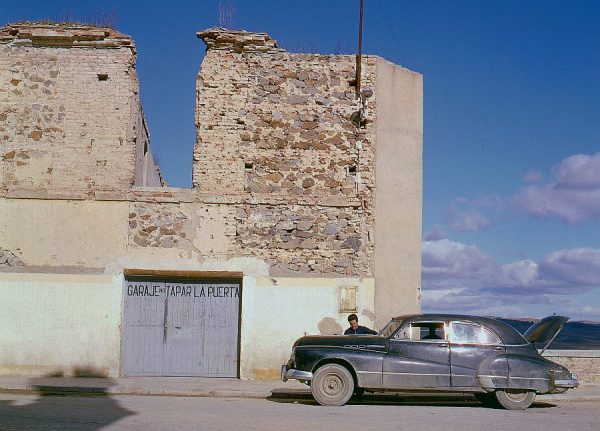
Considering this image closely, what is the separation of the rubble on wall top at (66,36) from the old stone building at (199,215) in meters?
0.03

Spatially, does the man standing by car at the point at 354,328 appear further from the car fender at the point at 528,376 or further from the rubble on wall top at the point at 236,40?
A: the rubble on wall top at the point at 236,40

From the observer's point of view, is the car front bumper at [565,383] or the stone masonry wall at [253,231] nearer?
the car front bumper at [565,383]

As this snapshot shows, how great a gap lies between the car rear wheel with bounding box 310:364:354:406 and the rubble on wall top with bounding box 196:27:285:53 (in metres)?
7.94

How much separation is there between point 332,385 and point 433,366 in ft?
5.88

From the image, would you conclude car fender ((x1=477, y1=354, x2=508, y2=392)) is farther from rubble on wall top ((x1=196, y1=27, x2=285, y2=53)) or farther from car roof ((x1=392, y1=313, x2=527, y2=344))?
rubble on wall top ((x1=196, y1=27, x2=285, y2=53))

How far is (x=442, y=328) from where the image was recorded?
46.1ft

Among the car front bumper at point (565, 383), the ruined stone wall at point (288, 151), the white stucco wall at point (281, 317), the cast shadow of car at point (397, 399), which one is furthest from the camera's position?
the ruined stone wall at point (288, 151)

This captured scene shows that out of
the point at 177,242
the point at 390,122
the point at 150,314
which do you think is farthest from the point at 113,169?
the point at 390,122

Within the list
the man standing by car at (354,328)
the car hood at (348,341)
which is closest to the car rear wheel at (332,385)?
the car hood at (348,341)

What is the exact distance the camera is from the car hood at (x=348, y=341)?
1389 cm

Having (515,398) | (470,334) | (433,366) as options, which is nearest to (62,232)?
(433,366)

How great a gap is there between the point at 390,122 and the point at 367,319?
15.2ft

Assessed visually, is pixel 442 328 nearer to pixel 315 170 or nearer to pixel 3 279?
pixel 315 170

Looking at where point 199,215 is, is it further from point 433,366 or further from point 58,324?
point 433,366
